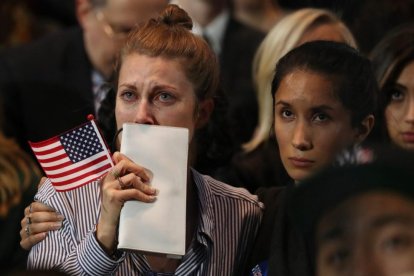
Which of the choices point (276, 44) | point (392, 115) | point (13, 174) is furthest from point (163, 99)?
A: point (276, 44)

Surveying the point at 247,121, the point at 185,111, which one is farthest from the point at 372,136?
the point at 247,121

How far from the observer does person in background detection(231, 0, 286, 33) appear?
5109mm

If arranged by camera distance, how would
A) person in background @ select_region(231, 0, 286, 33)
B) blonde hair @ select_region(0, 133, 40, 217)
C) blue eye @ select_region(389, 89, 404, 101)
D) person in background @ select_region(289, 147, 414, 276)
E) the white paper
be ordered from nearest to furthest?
person in background @ select_region(289, 147, 414, 276), the white paper, blue eye @ select_region(389, 89, 404, 101), blonde hair @ select_region(0, 133, 40, 217), person in background @ select_region(231, 0, 286, 33)

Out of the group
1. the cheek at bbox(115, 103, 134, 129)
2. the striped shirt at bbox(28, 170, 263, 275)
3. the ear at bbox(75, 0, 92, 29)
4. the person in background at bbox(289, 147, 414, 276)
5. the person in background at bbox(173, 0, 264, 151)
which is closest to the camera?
the person in background at bbox(289, 147, 414, 276)

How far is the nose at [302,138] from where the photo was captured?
2.77 metres

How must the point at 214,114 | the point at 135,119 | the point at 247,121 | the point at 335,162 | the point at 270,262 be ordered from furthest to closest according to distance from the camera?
the point at 247,121
the point at 214,114
the point at 135,119
the point at 270,262
the point at 335,162

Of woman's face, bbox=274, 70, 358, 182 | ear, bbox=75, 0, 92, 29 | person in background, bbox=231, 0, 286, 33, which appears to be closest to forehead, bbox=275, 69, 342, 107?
woman's face, bbox=274, 70, 358, 182

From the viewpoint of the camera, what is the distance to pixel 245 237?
291 cm

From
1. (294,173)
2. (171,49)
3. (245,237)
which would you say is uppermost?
(171,49)

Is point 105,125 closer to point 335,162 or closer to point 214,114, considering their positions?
point 214,114

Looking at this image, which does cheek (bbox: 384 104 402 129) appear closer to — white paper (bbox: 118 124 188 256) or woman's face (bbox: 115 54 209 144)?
woman's face (bbox: 115 54 209 144)

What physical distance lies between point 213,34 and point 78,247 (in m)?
2.26

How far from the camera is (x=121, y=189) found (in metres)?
2.54

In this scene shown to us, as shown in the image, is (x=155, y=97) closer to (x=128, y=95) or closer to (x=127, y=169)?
(x=128, y=95)
